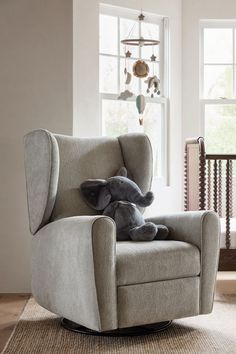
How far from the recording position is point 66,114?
15.2 ft

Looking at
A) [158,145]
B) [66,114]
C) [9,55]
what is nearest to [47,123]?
[66,114]

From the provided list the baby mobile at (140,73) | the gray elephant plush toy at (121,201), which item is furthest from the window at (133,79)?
the gray elephant plush toy at (121,201)

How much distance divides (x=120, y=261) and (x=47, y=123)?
63.6 inches

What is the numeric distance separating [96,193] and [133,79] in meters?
1.77

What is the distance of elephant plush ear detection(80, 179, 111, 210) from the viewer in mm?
3846

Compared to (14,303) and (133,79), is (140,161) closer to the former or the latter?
(14,303)

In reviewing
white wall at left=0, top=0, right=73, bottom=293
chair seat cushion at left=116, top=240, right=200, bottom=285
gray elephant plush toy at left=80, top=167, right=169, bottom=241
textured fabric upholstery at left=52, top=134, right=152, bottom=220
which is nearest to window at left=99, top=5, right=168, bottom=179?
white wall at left=0, top=0, right=73, bottom=293

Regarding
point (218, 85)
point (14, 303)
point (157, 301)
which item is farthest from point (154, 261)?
point (218, 85)

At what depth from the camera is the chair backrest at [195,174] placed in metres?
4.70

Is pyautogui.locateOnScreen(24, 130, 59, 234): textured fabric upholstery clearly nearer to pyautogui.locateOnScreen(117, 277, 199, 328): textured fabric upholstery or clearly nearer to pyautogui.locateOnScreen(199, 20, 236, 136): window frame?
pyautogui.locateOnScreen(117, 277, 199, 328): textured fabric upholstery

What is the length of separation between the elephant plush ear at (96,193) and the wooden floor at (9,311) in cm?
79

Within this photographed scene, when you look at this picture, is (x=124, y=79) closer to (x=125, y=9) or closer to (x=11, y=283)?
(x=125, y=9)

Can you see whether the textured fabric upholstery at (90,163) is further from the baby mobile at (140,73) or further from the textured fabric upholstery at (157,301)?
the baby mobile at (140,73)

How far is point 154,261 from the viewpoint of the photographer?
3.38 meters
